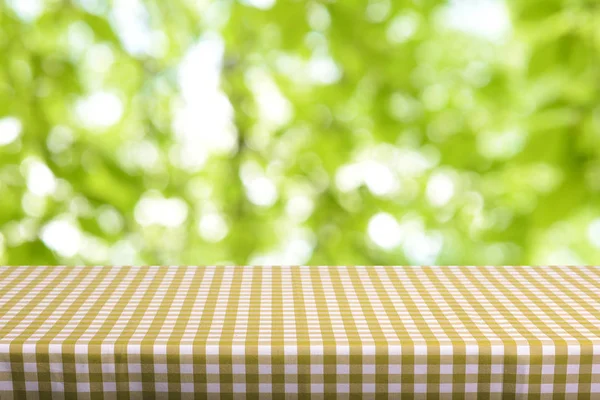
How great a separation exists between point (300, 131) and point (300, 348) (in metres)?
0.87

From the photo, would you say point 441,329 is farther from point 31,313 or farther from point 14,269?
point 14,269

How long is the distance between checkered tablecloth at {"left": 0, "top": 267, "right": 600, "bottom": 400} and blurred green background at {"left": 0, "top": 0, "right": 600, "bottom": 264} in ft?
2.45

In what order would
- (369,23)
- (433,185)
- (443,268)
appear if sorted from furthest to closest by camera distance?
1. (433,185)
2. (369,23)
3. (443,268)

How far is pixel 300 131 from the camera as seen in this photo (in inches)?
54.7

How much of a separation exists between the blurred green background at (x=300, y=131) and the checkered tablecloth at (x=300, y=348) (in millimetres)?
746

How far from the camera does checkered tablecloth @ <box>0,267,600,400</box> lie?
560mm

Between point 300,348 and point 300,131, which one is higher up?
point 300,131

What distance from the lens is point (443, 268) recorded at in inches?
30.6

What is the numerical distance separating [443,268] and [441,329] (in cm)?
19

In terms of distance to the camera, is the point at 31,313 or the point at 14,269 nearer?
the point at 31,313

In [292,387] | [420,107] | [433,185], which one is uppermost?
[420,107]

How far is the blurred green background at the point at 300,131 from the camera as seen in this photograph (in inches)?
52.3

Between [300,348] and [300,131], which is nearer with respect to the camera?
[300,348]

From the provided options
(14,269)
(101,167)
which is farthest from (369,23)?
(14,269)
